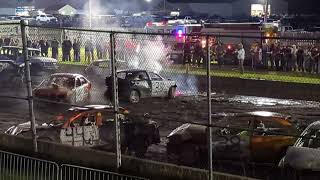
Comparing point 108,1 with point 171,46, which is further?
point 108,1

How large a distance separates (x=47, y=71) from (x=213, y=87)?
7301mm

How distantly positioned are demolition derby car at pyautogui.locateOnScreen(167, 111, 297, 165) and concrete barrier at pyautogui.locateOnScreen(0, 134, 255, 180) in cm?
241

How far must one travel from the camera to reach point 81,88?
712 inches

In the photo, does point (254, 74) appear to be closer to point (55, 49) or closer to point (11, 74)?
point (55, 49)

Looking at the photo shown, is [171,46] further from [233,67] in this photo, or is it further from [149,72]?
[233,67]

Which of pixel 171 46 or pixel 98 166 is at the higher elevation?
pixel 171 46

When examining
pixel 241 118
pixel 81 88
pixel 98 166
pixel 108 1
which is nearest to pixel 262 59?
pixel 81 88

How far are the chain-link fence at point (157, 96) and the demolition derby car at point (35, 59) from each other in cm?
6

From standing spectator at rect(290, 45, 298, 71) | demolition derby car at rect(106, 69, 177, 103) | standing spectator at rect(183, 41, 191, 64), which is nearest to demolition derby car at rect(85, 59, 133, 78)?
demolition derby car at rect(106, 69, 177, 103)

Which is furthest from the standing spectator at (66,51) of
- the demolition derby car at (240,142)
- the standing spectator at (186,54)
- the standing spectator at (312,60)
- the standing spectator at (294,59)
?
the demolition derby car at (240,142)

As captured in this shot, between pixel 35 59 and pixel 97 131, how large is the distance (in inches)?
490

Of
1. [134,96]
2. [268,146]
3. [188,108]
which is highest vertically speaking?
[268,146]

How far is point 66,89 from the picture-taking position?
18.9 metres

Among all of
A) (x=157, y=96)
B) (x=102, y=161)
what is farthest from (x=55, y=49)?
(x=102, y=161)
